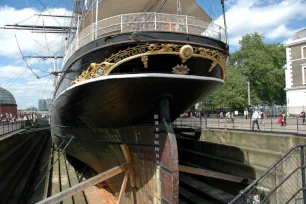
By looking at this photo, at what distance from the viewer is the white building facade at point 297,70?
3434 centimetres

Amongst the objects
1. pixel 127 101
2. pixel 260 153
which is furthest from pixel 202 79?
pixel 260 153

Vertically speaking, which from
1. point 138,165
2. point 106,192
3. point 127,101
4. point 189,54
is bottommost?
point 106,192

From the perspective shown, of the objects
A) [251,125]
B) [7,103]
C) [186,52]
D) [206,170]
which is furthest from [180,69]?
[7,103]

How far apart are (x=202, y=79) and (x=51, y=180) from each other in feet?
30.5

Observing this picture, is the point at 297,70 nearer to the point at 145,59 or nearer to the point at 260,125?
the point at 260,125

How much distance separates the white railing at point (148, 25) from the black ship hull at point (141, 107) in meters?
0.67

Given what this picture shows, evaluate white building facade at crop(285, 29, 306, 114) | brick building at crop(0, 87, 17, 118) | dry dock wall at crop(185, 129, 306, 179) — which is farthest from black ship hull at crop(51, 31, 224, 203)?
brick building at crop(0, 87, 17, 118)

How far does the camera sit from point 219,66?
7.39 m

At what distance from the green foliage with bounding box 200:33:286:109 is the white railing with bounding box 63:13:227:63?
96.7 ft

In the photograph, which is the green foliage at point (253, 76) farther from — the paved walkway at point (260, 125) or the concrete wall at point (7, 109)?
the concrete wall at point (7, 109)

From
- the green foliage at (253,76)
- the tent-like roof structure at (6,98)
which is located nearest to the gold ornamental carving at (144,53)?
the green foliage at (253,76)

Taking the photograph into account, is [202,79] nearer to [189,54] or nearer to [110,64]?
[189,54]

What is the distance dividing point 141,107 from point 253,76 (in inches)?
→ 1478

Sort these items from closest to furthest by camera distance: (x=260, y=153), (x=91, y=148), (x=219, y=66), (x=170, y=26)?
(x=170, y=26) → (x=219, y=66) → (x=260, y=153) → (x=91, y=148)
